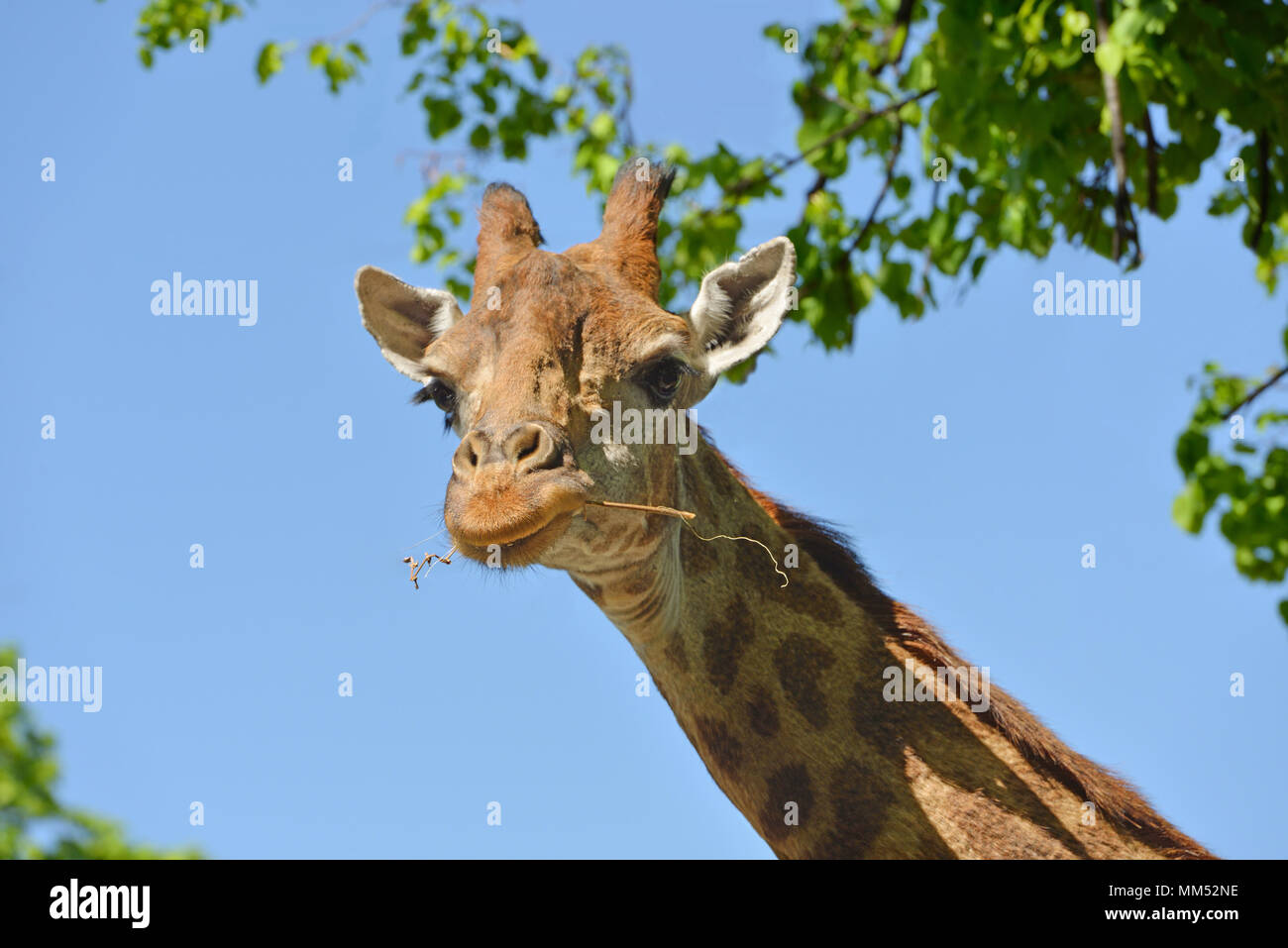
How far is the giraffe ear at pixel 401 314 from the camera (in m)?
6.66

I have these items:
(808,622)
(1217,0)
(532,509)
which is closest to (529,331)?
(532,509)

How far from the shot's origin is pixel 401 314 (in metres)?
6.79

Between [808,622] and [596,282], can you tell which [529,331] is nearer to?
[596,282]

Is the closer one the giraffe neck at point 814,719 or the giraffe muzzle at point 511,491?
the giraffe muzzle at point 511,491

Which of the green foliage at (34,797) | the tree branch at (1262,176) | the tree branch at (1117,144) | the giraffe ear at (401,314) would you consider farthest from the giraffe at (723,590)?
the green foliage at (34,797)

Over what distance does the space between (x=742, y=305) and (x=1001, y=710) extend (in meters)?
2.18

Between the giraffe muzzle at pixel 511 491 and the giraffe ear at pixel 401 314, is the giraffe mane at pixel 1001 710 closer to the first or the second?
the giraffe ear at pixel 401 314

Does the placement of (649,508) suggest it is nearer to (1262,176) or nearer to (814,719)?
(814,719)

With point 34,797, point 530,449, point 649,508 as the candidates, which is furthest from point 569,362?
point 34,797

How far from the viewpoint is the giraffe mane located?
20.5 ft

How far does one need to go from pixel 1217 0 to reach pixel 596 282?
336 centimetres

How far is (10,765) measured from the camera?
27.1m

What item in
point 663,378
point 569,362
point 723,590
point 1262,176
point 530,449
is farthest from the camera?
Answer: point 1262,176
